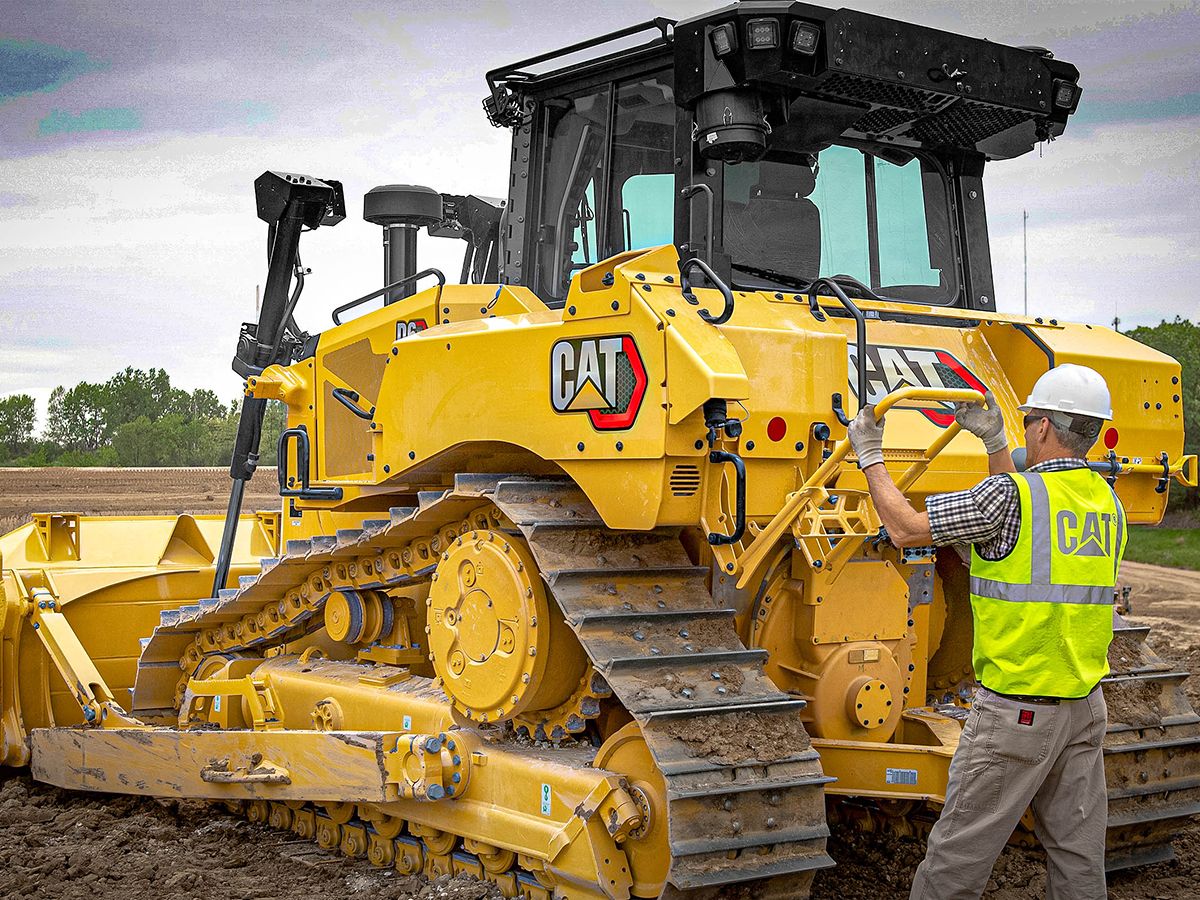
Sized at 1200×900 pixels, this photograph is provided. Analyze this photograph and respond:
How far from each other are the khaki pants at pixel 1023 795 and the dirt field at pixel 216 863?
1253 millimetres

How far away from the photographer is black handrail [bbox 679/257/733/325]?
15.5 ft

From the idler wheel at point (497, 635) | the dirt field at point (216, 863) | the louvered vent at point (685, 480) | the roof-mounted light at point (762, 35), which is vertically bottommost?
the dirt field at point (216, 863)

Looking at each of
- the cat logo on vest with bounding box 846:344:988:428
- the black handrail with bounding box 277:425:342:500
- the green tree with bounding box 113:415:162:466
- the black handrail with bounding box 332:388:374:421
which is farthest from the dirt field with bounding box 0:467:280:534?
the cat logo on vest with bounding box 846:344:988:428

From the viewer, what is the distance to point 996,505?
4.23m

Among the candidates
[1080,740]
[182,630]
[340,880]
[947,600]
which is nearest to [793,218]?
[947,600]

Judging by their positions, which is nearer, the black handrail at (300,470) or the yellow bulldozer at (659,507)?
the yellow bulldozer at (659,507)

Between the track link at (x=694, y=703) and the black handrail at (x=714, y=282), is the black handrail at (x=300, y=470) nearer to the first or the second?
the track link at (x=694, y=703)

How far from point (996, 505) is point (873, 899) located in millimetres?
2010

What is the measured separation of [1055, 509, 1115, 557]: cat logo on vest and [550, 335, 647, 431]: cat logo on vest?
55.5 inches

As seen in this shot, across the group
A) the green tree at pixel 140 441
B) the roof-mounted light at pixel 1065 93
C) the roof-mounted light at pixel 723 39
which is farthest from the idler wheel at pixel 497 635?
the green tree at pixel 140 441

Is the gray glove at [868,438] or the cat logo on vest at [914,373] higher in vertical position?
the cat logo on vest at [914,373]

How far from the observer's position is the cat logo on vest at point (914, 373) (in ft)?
17.6

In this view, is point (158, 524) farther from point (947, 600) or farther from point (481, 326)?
point (947, 600)

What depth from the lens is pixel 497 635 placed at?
5.11 metres
